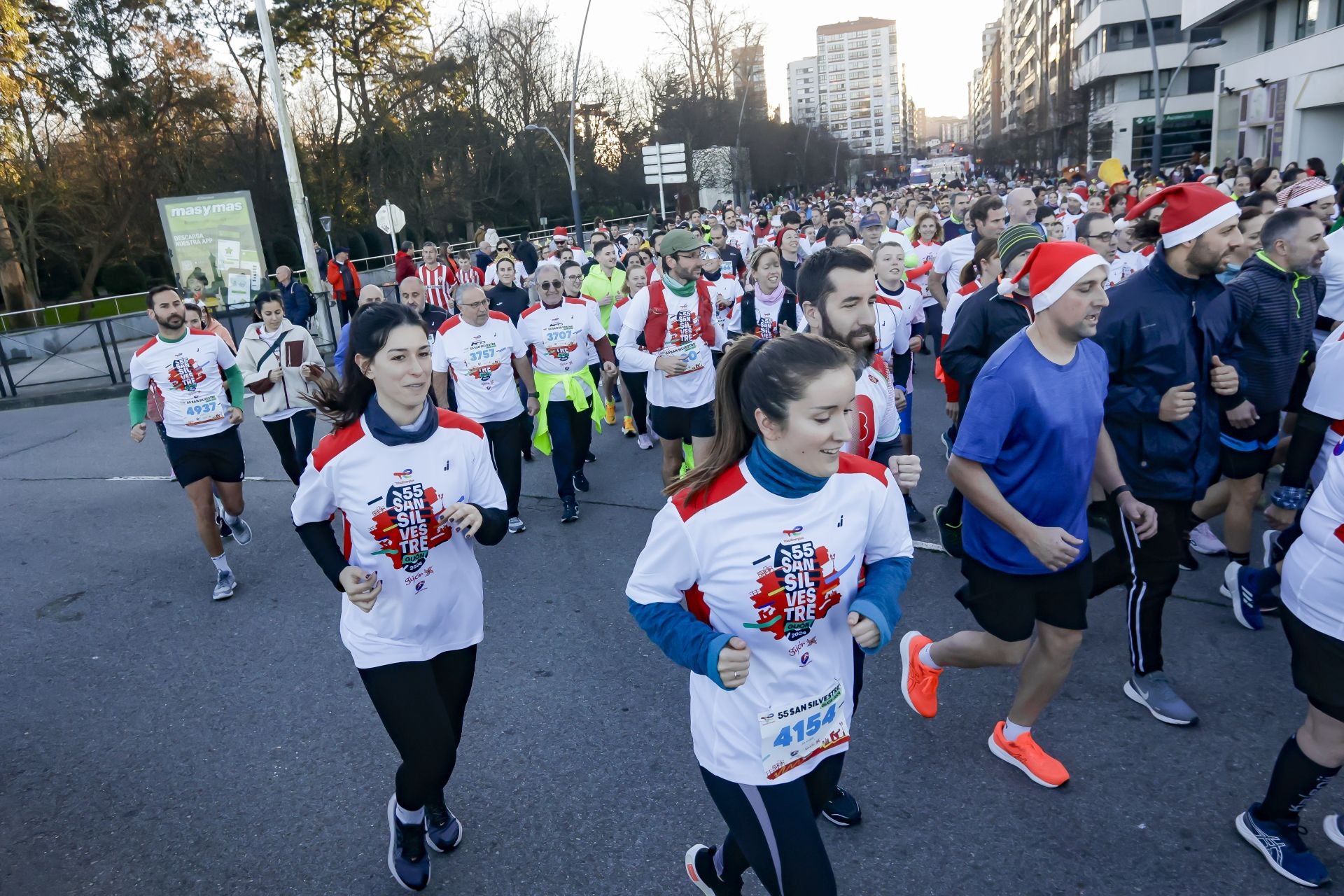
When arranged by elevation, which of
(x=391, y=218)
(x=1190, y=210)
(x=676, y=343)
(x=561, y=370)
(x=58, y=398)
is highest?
(x=391, y=218)

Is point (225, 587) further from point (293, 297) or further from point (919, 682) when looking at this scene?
point (293, 297)

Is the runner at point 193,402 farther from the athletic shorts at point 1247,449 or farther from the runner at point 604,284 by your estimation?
the athletic shorts at point 1247,449

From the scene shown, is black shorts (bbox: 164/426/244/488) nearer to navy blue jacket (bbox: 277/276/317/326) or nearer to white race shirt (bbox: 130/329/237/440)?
white race shirt (bbox: 130/329/237/440)

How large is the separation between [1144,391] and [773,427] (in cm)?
223

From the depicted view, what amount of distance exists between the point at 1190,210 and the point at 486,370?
4.56 m

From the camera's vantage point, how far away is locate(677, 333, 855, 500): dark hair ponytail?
2238mm

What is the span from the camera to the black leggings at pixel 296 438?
7.38 metres

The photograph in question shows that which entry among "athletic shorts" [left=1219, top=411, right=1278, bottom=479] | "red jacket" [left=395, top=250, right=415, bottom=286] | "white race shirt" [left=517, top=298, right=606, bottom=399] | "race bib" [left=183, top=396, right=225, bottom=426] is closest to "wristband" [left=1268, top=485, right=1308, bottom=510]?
"athletic shorts" [left=1219, top=411, right=1278, bottom=479]

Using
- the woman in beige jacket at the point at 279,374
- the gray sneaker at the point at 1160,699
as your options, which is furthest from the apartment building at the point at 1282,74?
the woman in beige jacket at the point at 279,374

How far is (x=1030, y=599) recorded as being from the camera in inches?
133

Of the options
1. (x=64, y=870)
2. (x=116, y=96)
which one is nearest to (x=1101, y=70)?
(x=116, y=96)

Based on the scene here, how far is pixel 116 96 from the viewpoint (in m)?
28.8

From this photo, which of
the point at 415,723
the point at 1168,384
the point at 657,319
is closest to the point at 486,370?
the point at 657,319

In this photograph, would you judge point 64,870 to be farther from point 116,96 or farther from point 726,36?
point 726,36
